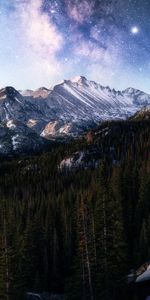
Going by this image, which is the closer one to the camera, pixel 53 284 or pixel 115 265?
pixel 115 265

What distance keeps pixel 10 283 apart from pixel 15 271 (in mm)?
2821

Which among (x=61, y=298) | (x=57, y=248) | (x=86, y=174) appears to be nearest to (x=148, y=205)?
(x=57, y=248)

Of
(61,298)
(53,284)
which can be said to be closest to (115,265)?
(61,298)

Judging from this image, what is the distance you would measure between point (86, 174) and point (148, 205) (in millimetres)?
94844

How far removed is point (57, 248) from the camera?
97.0m

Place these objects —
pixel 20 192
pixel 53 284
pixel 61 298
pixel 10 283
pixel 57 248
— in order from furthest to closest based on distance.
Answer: pixel 20 192 < pixel 57 248 < pixel 53 284 < pixel 61 298 < pixel 10 283

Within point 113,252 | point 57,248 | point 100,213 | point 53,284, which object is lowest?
point 53,284

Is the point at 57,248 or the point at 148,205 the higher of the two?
the point at 148,205

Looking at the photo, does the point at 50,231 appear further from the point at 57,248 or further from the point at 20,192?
the point at 20,192

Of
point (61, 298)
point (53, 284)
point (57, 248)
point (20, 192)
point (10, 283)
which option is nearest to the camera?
point (10, 283)

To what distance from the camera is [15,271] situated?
155ft

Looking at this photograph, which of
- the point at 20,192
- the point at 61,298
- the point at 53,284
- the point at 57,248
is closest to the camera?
the point at 61,298

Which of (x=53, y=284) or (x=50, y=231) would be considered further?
(x=50, y=231)

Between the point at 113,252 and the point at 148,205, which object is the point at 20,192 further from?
the point at 113,252
